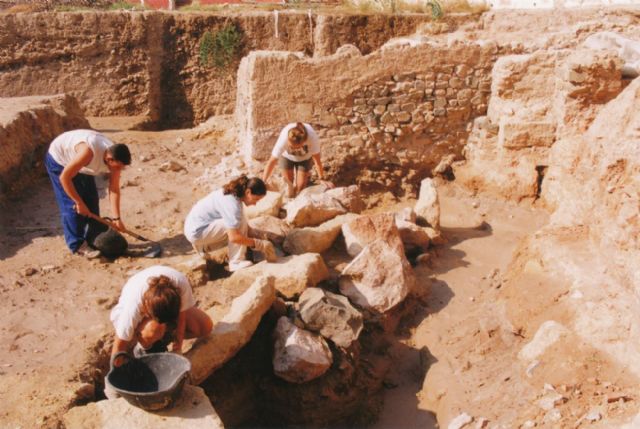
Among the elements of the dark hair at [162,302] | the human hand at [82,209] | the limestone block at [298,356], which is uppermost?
the dark hair at [162,302]

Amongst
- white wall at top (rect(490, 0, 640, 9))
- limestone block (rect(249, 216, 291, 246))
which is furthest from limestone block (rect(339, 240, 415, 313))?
white wall at top (rect(490, 0, 640, 9))

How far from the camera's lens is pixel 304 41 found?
494 inches

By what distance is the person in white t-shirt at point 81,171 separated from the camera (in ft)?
18.7

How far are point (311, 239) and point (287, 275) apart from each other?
77 cm

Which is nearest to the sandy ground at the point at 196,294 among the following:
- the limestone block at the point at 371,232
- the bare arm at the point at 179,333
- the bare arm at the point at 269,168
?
the limestone block at the point at 371,232

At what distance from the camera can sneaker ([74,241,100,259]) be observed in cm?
603

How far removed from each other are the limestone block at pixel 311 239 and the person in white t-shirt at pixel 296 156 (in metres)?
0.94

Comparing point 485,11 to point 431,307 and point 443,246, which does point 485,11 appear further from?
point 431,307

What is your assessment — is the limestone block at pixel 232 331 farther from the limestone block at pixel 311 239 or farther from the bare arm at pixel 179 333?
the limestone block at pixel 311 239

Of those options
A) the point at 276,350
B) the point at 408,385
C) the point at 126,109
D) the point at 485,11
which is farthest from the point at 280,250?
the point at 485,11

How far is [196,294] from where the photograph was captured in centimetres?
558

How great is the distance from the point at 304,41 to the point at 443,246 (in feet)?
22.8

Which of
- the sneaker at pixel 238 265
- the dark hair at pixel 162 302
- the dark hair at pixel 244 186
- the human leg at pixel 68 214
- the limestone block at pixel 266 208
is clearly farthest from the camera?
the limestone block at pixel 266 208

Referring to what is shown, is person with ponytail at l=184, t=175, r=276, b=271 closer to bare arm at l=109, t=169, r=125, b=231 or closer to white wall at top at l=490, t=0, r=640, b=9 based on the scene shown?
bare arm at l=109, t=169, r=125, b=231
